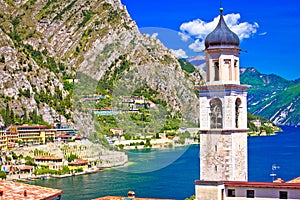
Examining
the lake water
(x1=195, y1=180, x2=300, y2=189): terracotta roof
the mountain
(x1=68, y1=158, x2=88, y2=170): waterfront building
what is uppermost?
the mountain

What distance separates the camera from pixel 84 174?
7038 cm

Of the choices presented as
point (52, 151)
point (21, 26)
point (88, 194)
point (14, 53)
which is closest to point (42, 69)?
point (14, 53)

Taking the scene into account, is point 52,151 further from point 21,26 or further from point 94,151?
point 21,26

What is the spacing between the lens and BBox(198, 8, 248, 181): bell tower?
55.7 feet

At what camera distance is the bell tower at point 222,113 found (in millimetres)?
16984

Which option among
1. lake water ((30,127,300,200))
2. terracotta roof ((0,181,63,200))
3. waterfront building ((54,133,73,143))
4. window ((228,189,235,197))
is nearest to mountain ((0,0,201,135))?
waterfront building ((54,133,73,143))

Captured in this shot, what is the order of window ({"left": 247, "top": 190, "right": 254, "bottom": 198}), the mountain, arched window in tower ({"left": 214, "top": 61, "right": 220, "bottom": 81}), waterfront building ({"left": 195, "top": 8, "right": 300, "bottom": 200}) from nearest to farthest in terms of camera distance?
window ({"left": 247, "top": 190, "right": 254, "bottom": 198}), waterfront building ({"left": 195, "top": 8, "right": 300, "bottom": 200}), arched window in tower ({"left": 214, "top": 61, "right": 220, "bottom": 81}), the mountain

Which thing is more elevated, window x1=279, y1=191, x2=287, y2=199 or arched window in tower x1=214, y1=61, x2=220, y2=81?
arched window in tower x1=214, y1=61, x2=220, y2=81

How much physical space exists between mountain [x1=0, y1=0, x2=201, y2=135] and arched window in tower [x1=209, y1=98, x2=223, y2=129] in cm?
6314

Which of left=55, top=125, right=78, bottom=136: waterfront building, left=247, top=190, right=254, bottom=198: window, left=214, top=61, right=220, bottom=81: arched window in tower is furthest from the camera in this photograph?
left=55, top=125, right=78, bottom=136: waterfront building

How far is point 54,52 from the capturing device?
506 feet

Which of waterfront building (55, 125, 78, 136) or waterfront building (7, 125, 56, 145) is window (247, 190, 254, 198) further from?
waterfront building (55, 125, 78, 136)

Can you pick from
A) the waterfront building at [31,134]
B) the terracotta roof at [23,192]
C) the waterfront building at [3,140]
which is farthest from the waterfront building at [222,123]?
the waterfront building at [31,134]

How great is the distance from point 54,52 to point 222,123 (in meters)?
140
